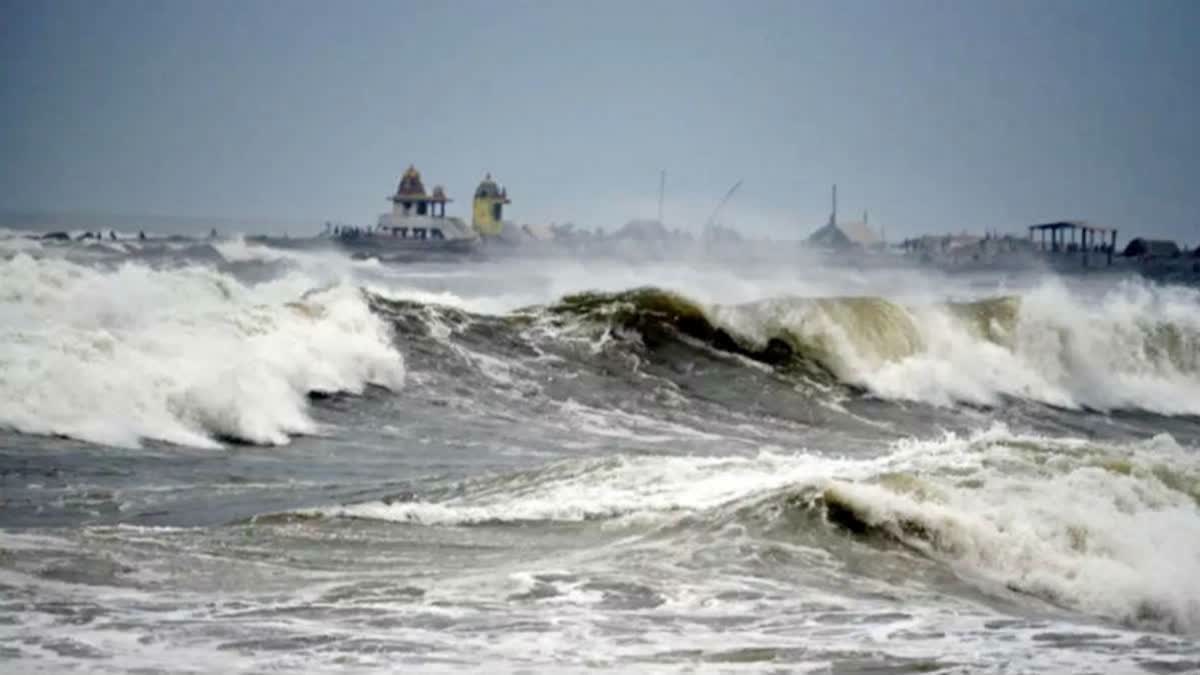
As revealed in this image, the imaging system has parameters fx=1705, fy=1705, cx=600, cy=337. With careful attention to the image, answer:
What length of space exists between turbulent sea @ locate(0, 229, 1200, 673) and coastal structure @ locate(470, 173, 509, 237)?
11906 centimetres

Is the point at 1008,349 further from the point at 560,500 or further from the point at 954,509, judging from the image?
the point at 560,500

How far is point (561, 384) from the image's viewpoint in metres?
23.8

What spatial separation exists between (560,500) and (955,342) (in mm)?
17568

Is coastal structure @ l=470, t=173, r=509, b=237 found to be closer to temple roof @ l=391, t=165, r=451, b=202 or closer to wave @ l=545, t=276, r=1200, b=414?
temple roof @ l=391, t=165, r=451, b=202

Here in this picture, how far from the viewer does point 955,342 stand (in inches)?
1185

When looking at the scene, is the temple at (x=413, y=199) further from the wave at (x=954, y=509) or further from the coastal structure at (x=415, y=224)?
the wave at (x=954, y=509)

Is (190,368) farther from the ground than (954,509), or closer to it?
farther from the ground

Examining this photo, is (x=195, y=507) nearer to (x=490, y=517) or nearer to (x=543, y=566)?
(x=490, y=517)

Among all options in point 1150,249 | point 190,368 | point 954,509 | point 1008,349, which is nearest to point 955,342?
point 1008,349

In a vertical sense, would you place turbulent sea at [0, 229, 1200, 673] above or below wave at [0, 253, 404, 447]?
below

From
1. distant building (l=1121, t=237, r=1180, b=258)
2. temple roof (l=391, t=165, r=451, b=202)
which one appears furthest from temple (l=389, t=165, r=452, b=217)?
distant building (l=1121, t=237, r=1180, b=258)

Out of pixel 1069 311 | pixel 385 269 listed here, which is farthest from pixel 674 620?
pixel 385 269

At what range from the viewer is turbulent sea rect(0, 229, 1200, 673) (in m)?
9.39

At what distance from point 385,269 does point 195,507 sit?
5897 cm
